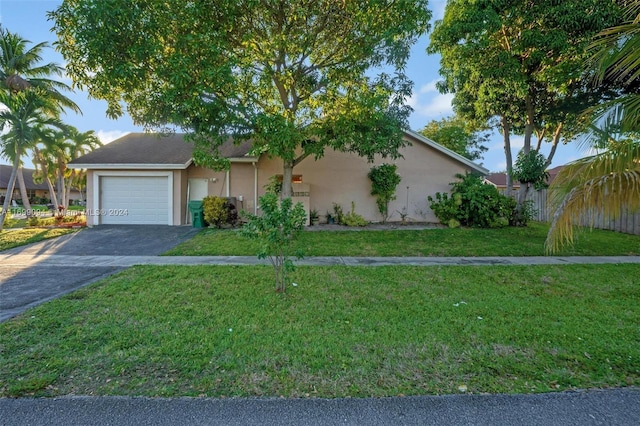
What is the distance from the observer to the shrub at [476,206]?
1205 centimetres

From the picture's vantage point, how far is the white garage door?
12.8 m

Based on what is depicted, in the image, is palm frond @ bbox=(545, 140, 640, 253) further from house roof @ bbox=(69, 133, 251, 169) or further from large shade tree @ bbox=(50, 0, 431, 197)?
house roof @ bbox=(69, 133, 251, 169)

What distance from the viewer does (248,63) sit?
7.95 m

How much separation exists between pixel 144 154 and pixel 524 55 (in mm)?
16297

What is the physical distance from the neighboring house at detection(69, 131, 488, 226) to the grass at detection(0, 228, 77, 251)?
1.47 m

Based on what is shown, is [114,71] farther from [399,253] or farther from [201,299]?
[399,253]

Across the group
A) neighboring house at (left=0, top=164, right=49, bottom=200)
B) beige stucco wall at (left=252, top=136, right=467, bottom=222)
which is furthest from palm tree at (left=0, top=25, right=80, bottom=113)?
neighboring house at (left=0, top=164, right=49, bottom=200)

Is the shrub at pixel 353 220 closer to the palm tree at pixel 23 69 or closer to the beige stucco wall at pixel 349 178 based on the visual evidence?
the beige stucco wall at pixel 349 178

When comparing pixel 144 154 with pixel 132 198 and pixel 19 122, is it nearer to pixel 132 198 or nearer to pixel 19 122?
pixel 132 198

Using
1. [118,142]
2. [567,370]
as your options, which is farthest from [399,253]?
[118,142]

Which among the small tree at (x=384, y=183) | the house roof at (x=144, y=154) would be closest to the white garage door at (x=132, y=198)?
the house roof at (x=144, y=154)

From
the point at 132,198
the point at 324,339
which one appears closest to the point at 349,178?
the point at 132,198

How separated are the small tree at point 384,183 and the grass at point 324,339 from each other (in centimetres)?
764

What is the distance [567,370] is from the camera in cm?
286
